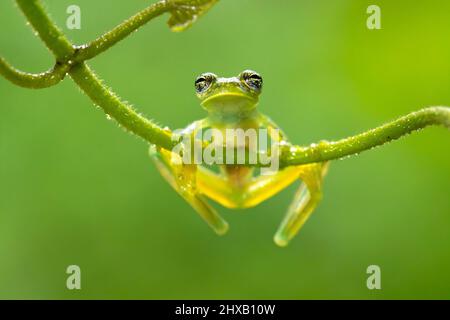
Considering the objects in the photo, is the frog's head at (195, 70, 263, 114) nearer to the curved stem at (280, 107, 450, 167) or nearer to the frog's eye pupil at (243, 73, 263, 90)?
Result: the frog's eye pupil at (243, 73, 263, 90)

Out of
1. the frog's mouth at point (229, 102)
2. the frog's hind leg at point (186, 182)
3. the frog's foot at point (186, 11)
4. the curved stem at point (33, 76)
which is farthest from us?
the frog's mouth at point (229, 102)

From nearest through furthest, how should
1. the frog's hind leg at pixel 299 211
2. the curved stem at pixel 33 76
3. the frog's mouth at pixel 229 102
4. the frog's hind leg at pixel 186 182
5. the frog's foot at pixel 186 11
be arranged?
the curved stem at pixel 33 76
the frog's foot at pixel 186 11
the frog's hind leg at pixel 186 182
the frog's hind leg at pixel 299 211
the frog's mouth at pixel 229 102

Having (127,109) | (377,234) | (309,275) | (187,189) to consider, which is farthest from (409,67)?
(127,109)

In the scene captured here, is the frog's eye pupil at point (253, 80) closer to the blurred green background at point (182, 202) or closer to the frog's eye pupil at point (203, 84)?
the frog's eye pupil at point (203, 84)

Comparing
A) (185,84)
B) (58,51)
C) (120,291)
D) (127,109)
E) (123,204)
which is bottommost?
(127,109)

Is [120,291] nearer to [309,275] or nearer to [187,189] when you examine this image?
[309,275]

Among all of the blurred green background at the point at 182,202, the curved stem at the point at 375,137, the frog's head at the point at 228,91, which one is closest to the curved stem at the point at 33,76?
the curved stem at the point at 375,137
